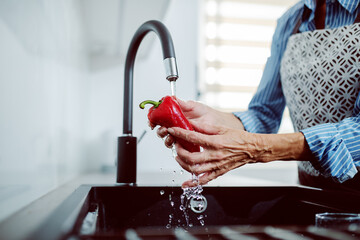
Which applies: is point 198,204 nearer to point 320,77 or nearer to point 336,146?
point 336,146

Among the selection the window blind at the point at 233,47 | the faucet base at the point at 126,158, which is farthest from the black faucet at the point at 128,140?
the window blind at the point at 233,47

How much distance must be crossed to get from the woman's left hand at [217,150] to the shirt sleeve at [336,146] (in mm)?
137

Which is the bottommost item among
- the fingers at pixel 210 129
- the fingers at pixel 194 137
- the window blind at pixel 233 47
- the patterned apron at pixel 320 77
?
the fingers at pixel 194 137

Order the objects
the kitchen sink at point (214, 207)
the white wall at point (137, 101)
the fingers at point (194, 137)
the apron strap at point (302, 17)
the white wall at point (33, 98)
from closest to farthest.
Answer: the white wall at point (33, 98), the fingers at point (194, 137), the kitchen sink at point (214, 207), the apron strap at point (302, 17), the white wall at point (137, 101)

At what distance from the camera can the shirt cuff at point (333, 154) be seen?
0.79 meters

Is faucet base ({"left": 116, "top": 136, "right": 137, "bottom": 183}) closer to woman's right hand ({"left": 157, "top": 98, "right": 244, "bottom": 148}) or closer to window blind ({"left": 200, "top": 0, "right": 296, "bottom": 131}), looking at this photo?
woman's right hand ({"left": 157, "top": 98, "right": 244, "bottom": 148})

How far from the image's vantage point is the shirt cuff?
79 cm

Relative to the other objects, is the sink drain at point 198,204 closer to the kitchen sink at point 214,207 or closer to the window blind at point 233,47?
the kitchen sink at point 214,207

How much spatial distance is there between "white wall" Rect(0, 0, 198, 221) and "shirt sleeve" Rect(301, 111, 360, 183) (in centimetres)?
62

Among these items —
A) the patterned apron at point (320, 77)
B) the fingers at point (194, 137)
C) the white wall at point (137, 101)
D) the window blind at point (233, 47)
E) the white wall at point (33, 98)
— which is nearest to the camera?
the white wall at point (33, 98)

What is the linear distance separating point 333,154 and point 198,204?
35 cm

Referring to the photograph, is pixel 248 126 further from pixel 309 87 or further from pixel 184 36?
pixel 184 36

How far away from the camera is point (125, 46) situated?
2.09 meters

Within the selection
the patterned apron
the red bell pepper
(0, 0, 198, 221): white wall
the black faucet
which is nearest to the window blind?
(0, 0, 198, 221): white wall
